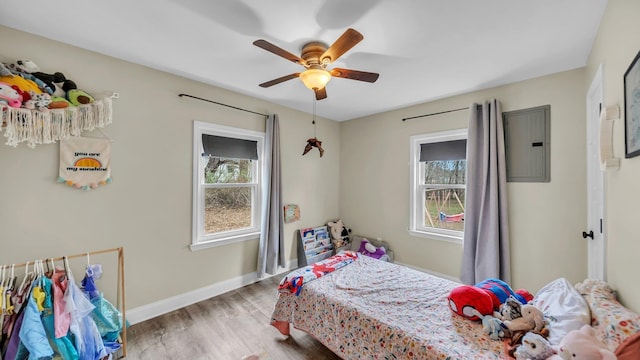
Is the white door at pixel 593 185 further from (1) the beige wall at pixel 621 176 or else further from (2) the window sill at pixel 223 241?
(2) the window sill at pixel 223 241

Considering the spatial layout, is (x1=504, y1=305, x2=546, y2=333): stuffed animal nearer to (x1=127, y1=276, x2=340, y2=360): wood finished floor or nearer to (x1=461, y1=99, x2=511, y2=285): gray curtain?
(x1=127, y1=276, x2=340, y2=360): wood finished floor

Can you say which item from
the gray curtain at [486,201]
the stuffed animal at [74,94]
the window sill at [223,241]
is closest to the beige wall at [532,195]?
the gray curtain at [486,201]

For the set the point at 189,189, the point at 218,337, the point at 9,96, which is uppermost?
the point at 9,96

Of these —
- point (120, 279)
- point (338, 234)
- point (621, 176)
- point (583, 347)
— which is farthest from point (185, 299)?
point (621, 176)

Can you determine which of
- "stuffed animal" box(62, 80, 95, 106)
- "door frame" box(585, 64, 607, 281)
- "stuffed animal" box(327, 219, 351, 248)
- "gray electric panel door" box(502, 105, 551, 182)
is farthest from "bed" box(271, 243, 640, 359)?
"stuffed animal" box(62, 80, 95, 106)

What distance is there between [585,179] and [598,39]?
127cm

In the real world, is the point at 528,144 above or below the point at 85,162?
above

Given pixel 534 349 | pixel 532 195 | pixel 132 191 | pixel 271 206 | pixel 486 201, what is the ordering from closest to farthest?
pixel 534 349 < pixel 132 191 < pixel 532 195 < pixel 486 201 < pixel 271 206

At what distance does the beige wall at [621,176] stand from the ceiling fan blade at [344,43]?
1271mm

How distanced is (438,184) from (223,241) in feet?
9.63

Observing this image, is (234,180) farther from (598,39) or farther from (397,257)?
(598,39)

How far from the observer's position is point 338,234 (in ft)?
13.4

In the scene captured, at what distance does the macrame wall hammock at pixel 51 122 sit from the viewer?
1657mm

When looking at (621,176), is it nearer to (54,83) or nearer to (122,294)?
(122,294)
